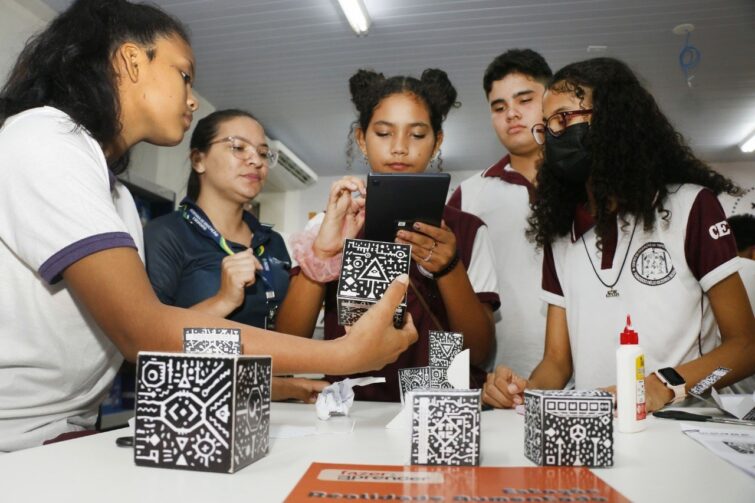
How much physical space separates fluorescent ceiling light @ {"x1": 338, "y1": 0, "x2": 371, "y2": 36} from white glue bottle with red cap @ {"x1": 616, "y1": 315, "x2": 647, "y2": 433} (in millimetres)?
3613

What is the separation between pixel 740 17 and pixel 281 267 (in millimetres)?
4183

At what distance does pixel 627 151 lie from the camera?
1.64m

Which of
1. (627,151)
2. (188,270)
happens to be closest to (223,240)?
(188,270)

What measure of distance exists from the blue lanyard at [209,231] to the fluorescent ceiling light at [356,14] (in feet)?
8.57

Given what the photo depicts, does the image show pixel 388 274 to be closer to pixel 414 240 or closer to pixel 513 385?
pixel 414 240

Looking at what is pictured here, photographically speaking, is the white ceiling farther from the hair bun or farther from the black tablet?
the black tablet

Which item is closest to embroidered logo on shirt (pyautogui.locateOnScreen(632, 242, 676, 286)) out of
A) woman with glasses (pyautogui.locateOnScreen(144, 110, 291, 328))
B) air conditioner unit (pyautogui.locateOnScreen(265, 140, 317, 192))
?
woman with glasses (pyautogui.locateOnScreen(144, 110, 291, 328))

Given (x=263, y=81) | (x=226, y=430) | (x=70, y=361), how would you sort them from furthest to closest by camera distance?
1. (x=263, y=81)
2. (x=70, y=361)
3. (x=226, y=430)

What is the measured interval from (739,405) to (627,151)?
740 millimetres

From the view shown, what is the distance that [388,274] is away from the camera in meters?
1.11

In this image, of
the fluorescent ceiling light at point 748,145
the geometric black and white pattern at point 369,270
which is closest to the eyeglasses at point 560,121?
the geometric black and white pattern at point 369,270

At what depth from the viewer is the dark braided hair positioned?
5.75 feet

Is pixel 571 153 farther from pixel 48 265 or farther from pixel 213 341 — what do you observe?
pixel 48 265

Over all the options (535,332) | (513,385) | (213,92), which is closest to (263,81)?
(213,92)
